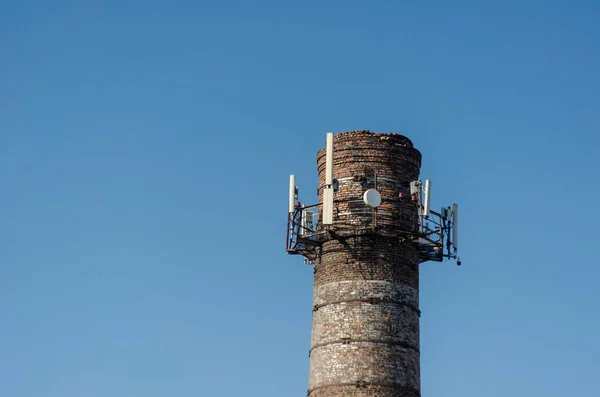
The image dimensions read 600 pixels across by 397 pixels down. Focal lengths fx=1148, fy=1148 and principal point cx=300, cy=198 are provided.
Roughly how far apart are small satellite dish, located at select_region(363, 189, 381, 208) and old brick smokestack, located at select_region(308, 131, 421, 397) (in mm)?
499

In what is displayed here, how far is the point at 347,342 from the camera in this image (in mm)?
38094

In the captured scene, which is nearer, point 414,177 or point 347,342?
point 347,342

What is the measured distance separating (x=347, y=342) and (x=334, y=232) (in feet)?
12.6

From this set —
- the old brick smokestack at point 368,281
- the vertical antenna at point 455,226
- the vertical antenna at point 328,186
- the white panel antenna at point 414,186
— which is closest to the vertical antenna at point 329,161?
the vertical antenna at point 328,186

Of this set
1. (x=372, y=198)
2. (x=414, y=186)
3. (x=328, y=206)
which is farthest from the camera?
(x=414, y=186)

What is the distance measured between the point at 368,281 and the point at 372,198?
2.81 m

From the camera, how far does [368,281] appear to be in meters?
38.8

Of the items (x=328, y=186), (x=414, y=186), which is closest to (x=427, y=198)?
(x=414, y=186)

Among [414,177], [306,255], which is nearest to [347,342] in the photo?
[306,255]

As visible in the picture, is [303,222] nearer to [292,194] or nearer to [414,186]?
[292,194]

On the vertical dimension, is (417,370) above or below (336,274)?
below

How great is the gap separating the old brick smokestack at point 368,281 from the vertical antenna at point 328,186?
683 millimetres

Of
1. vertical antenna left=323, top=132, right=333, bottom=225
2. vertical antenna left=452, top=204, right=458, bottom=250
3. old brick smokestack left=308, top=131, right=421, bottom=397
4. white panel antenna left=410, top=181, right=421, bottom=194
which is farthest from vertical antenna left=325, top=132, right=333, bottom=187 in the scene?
vertical antenna left=452, top=204, right=458, bottom=250

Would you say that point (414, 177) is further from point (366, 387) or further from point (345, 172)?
point (366, 387)
